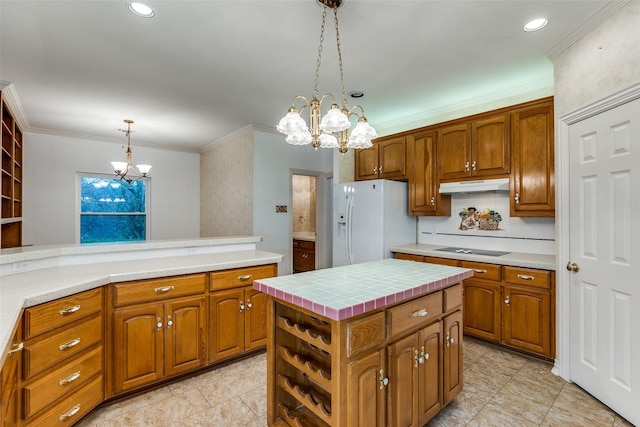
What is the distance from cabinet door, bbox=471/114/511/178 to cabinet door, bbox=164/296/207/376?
295 cm

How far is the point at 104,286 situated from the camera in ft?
6.36

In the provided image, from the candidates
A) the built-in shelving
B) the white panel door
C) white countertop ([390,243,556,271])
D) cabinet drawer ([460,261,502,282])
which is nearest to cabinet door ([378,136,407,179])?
white countertop ([390,243,556,271])

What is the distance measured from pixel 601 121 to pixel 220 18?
267 centimetres

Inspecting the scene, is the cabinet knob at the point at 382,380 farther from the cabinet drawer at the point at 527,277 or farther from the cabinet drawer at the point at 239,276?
the cabinet drawer at the point at 527,277

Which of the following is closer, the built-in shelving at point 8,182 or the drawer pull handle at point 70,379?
the drawer pull handle at point 70,379

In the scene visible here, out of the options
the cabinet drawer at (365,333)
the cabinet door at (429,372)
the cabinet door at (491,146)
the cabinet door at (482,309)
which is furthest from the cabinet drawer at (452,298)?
the cabinet door at (491,146)

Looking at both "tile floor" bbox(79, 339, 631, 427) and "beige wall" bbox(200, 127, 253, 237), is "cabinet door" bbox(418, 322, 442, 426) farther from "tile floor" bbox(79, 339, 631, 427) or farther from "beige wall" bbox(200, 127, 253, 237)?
"beige wall" bbox(200, 127, 253, 237)

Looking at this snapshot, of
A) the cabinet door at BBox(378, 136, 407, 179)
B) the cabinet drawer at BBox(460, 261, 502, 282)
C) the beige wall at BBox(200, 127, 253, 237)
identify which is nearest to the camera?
the cabinet drawer at BBox(460, 261, 502, 282)

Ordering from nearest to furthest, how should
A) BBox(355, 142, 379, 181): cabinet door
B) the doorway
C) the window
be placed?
BBox(355, 142, 379, 181): cabinet door
the window
the doorway

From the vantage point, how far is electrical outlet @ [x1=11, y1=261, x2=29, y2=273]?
6.34 ft

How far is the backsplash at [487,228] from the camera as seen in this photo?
3.01 m

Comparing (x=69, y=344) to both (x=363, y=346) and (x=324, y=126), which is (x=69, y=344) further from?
(x=324, y=126)

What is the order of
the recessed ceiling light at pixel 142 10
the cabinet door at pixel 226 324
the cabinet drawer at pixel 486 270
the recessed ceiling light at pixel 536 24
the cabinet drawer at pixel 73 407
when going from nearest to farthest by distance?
the cabinet drawer at pixel 73 407
the recessed ceiling light at pixel 142 10
the recessed ceiling light at pixel 536 24
the cabinet door at pixel 226 324
the cabinet drawer at pixel 486 270

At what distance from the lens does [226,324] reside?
8.02 feet
